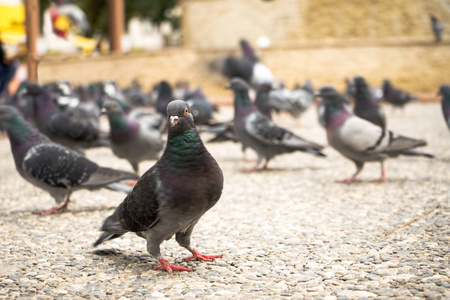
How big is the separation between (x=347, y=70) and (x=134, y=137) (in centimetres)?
1532

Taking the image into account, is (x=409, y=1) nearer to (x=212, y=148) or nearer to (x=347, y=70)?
(x=347, y=70)

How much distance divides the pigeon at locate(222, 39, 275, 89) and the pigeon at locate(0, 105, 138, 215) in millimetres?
8348

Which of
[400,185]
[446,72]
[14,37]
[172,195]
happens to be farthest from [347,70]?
[172,195]

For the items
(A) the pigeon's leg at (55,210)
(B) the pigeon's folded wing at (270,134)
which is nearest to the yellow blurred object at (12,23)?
(B) the pigeon's folded wing at (270,134)

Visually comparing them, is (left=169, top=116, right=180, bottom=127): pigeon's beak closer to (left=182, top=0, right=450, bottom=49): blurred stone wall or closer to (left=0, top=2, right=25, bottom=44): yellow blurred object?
(left=0, top=2, right=25, bottom=44): yellow blurred object

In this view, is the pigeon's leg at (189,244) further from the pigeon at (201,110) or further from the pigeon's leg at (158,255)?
the pigeon at (201,110)

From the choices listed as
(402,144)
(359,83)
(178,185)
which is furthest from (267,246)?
(359,83)

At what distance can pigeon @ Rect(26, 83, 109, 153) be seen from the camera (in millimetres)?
6547

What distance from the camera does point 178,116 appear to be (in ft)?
9.52

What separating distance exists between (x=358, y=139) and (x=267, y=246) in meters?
2.33

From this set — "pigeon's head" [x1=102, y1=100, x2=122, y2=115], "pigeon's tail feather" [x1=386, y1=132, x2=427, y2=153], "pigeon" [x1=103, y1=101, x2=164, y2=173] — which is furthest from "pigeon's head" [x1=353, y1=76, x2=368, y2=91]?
"pigeon's head" [x1=102, y1=100, x2=122, y2=115]

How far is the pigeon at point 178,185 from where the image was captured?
287 cm

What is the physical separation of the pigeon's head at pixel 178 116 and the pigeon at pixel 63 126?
3903 mm

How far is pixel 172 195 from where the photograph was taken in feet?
9.39
